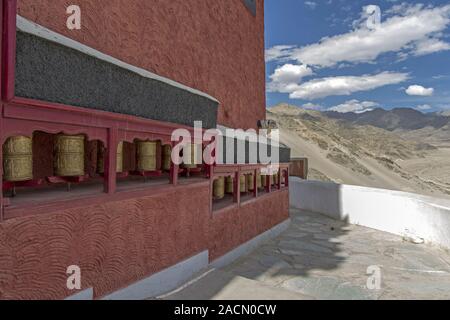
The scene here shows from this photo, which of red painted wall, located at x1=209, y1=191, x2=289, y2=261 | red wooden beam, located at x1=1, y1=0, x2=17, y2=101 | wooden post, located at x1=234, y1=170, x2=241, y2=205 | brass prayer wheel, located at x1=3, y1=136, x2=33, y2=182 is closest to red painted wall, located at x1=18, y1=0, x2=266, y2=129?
red wooden beam, located at x1=1, y1=0, x2=17, y2=101

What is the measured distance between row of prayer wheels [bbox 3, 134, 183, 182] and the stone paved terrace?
214 centimetres

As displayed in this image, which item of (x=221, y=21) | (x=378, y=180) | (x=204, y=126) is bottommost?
(x=378, y=180)

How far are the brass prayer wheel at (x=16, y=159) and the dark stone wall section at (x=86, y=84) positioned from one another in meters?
0.52

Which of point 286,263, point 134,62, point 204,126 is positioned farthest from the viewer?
point 286,263

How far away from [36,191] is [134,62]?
8.60 ft

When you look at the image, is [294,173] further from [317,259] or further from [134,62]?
[134,62]

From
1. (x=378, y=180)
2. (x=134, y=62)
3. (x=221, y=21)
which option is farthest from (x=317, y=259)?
(x=378, y=180)

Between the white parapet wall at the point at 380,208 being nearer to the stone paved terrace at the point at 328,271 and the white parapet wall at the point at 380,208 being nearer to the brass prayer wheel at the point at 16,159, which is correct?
the stone paved terrace at the point at 328,271

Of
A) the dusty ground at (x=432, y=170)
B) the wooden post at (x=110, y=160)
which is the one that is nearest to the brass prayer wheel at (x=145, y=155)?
the wooden post at (x=110, y=160)

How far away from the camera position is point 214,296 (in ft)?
14.7

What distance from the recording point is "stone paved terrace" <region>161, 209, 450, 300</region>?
15.8 ft

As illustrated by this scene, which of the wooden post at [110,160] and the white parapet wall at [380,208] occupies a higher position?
the wooden post at [110,160]

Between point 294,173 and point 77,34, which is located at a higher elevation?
point 77,34

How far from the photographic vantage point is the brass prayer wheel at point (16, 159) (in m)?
2.93
